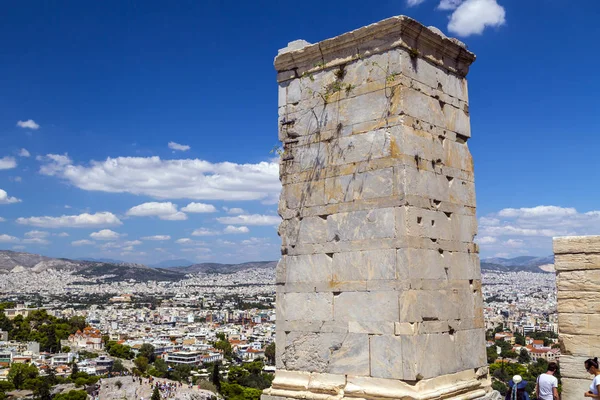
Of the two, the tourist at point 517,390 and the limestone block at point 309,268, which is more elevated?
the limestone block at point 309,268

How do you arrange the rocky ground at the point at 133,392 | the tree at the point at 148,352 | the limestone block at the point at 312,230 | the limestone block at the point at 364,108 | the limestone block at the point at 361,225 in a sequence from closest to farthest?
1. the limestone block at the point at 361,225
2. the limestone block at the point at 364,108
3. the limestone block at the point at 312,230
4. the rocky ground at the point at 133,392
5. the tree at the point at 148,352

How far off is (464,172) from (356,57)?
1.87 m

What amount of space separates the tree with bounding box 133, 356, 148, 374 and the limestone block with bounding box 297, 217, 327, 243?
8511 cm

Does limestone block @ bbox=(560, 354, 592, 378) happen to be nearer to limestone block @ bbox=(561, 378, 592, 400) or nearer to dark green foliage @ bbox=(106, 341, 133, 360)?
limestone block @ bbox=(561, 378, 592, 400)

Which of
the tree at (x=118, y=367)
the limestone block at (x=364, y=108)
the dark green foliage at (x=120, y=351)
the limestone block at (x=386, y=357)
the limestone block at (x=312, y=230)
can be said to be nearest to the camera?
the limestone block at (x=386, y=357)

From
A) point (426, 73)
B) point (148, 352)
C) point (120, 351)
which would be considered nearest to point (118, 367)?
point (120, 351)

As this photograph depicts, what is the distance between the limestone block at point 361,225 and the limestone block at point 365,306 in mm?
608

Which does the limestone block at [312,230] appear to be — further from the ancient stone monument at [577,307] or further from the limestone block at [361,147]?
the ancient stone monument at [577,307]

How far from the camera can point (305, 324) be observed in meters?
7.00

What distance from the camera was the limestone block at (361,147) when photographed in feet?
21.6

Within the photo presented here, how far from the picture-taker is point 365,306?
648cm

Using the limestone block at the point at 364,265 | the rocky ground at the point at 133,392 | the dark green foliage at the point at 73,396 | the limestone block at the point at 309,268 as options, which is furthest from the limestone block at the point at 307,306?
the dark green foliage at the point at 73,396

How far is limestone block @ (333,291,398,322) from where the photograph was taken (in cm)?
626

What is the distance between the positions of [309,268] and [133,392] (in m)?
64.5
